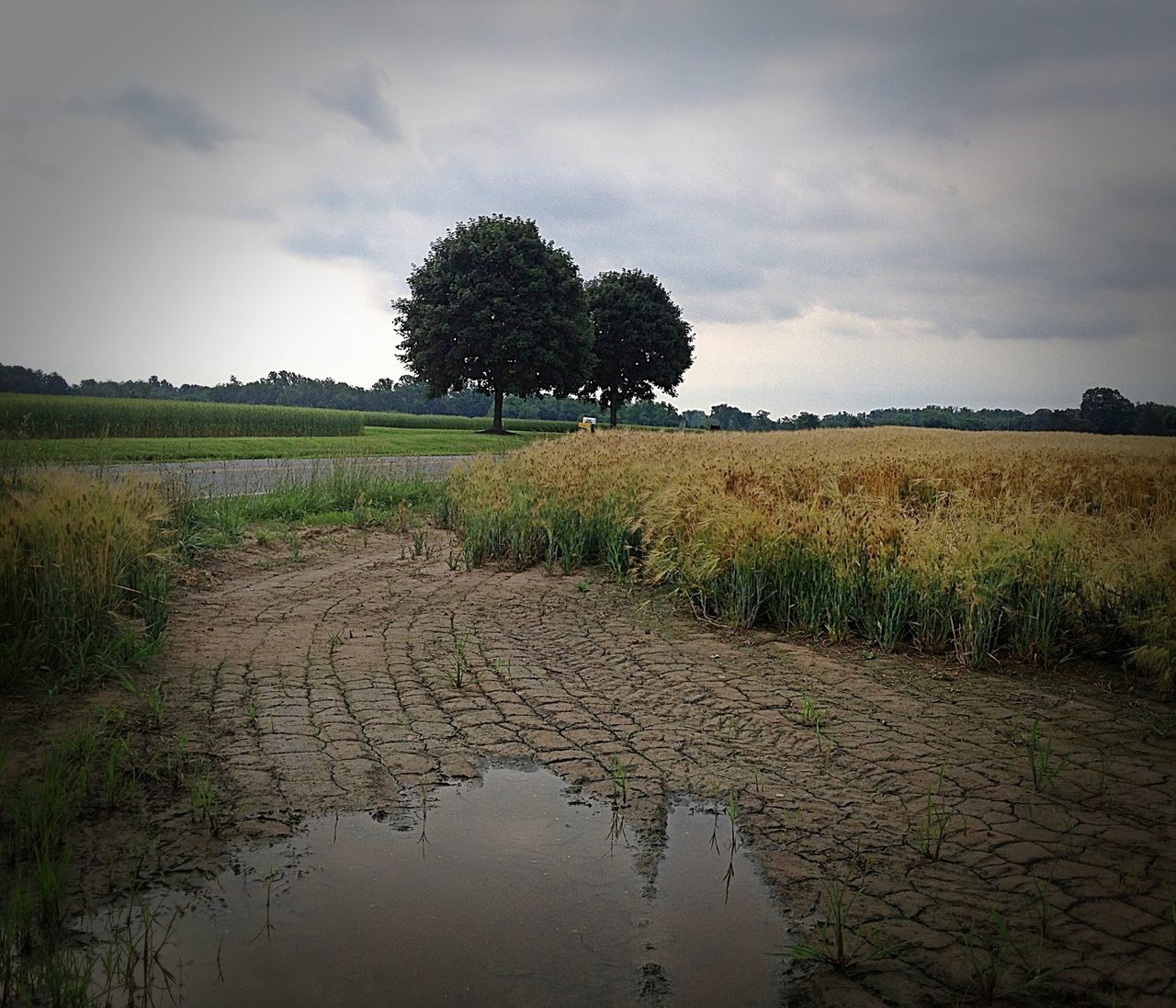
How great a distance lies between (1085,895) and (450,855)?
237 centimetres

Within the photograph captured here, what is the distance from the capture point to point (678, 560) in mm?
7766

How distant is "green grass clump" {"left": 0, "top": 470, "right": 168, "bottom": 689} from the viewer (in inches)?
213

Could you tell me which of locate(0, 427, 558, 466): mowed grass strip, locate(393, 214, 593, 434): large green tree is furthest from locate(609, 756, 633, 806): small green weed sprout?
locate(393, 214, 593, 434): large green tree

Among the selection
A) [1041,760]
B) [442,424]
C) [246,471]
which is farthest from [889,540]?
[442,424]

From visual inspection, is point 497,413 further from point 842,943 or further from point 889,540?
point 842,943

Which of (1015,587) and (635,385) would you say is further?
(635,385)

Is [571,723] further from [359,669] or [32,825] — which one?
[32,825]

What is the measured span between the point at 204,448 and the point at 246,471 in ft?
19.6

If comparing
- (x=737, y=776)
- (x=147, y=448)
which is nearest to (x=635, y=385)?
(x=147, y=448)

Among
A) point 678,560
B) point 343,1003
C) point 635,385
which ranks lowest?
point 343,1003

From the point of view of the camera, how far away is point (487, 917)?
3.10 m

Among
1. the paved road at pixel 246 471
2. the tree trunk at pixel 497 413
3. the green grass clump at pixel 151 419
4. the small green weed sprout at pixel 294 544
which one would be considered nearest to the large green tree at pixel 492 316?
the tree trunk at pixel 497 413

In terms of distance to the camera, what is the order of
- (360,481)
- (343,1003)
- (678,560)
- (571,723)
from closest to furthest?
(343,1003)
(571,723)
(678,560)
(360,481)

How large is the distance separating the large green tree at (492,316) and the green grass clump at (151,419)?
16.8 feet
